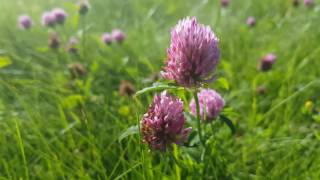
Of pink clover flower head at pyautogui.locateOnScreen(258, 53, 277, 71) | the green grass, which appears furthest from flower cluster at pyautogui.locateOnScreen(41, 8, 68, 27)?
pink clover flower head at pyautogui.locateOnScreen(258, 53, 277, 71)

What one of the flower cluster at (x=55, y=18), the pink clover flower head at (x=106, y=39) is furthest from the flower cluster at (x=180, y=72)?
the flower cluster at (x=55, y=18)

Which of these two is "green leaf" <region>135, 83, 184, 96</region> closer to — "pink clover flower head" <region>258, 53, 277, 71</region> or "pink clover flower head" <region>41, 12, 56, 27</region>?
"pink clover flower head" <region>258, 53, 277, 71</region>

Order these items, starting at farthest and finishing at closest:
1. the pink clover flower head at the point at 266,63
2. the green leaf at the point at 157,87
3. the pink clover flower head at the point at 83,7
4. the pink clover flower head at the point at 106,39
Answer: the pink clover flower head at the point at 106,39, the pink clover flower head at the point at 83,7, the pink clover flower head at the point at 266,63, the green leaf at the point at 157,87

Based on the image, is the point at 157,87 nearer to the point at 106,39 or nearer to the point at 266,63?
the point at 266,63

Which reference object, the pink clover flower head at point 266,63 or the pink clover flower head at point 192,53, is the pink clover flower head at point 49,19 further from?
the pink clover flower head at point 192,53

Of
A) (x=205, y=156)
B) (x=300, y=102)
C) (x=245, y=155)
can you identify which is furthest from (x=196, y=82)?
(x=300, y=102)

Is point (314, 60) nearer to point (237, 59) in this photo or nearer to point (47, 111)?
point (237, 59)
